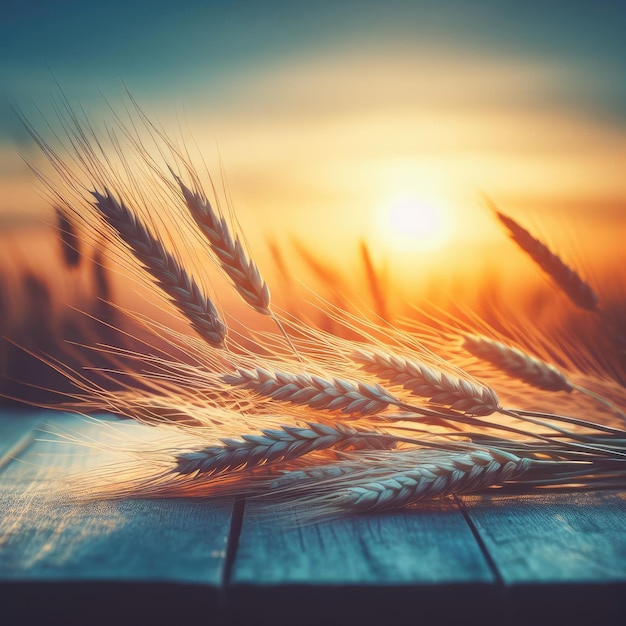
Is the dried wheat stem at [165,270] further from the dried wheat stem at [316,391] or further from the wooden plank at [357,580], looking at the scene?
the wooden plank at [357,580]

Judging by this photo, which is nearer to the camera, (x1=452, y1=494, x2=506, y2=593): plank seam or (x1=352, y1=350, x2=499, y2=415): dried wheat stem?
(x1=452, y1=494, x2=506, y2=593): plank seam

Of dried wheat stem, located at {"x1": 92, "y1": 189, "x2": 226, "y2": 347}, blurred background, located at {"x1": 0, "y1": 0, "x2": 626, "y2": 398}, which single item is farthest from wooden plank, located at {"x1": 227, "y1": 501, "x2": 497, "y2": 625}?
blurred background, located at {"x1": 0, "y1": 0, "x2": 626, "y2": 398}

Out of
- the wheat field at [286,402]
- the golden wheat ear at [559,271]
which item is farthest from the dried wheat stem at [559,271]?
the wheat field at [286,402]

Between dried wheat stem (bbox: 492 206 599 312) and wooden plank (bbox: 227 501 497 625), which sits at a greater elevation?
dried wheat stem (bbox: 492 206 599 312)

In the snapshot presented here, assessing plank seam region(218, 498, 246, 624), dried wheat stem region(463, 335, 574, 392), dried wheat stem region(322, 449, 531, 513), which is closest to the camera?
plank seam region(218, 498, 246, 624)

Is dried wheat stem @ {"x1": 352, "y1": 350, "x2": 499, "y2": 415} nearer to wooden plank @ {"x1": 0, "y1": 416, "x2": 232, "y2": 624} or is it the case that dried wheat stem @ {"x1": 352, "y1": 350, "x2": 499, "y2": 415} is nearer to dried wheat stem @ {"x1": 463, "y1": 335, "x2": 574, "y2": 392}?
dried wheat stem @ {"x1": 463, "y1": 335, "x2": 574, "y2": 392}

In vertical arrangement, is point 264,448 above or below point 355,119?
below

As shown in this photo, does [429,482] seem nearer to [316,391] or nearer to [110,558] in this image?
[316,391]

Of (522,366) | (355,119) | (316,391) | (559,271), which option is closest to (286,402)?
(316,391)
